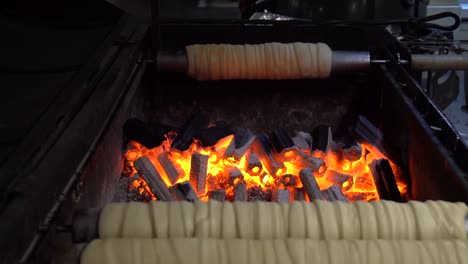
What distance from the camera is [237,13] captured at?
183 inches

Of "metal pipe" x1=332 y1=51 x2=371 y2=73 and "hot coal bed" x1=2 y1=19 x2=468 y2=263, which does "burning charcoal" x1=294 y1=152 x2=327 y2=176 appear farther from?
"metal pipe" x1=332 y1=51 x2=371 y2=73

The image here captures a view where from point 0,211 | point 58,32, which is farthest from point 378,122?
point 0,211

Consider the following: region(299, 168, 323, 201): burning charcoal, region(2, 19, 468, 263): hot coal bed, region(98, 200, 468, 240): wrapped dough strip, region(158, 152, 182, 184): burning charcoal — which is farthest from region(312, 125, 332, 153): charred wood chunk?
region(98, 200, 468, 240): wrapped dough strip

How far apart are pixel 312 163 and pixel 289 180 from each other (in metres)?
0.13

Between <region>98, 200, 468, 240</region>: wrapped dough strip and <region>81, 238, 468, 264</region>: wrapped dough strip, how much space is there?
4cm

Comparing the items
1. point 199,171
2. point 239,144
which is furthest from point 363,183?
point 199,171

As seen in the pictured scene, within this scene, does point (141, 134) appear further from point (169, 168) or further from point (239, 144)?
point (239, 144)

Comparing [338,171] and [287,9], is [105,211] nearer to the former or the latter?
[338,171]

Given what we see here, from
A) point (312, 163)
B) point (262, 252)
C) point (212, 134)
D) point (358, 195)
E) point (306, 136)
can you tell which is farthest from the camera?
point (306, 136)

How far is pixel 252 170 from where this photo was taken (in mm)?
2285

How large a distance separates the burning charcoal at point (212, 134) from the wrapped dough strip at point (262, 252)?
123 cm

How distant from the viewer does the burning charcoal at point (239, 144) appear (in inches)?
91.0

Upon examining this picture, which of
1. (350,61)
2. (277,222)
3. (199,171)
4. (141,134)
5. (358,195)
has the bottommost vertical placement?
(358,195)

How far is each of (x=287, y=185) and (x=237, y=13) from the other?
107 inches
